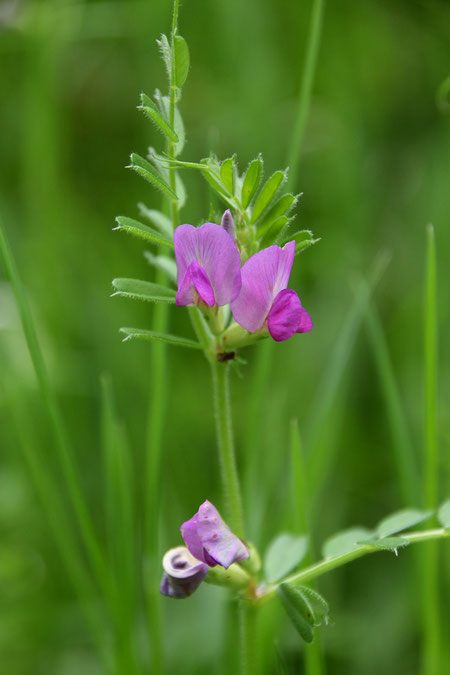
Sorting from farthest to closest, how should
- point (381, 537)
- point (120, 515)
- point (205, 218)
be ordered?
1. point (205, 218)
2. point (120, 515)
3. point (381, 537)

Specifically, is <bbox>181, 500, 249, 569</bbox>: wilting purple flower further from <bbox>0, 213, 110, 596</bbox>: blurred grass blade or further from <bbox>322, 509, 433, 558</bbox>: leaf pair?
<bbox>0, 213, 110, 596</bbox>: blurred grass blade

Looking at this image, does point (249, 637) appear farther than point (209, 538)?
Yes

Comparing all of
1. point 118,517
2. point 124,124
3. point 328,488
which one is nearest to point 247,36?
point 124,124

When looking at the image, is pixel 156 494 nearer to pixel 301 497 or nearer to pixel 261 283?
pixel 301 497

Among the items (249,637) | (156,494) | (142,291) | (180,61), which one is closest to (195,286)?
(142,291)

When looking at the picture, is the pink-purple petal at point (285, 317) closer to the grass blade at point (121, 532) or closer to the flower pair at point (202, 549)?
the flower pair at point (202, 549)

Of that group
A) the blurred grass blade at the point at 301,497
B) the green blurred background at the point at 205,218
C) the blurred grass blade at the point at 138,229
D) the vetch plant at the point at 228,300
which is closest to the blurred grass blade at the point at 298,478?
the blurred grass blade at the point at 301,497

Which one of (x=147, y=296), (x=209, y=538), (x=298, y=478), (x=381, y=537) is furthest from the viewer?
(x=298, y=478)
